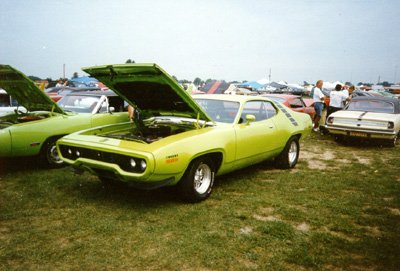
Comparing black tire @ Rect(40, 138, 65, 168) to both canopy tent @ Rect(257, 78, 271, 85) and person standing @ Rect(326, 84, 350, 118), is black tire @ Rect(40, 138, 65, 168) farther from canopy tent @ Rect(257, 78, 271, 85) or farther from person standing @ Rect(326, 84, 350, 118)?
canopy tent @ Rect(257, 78, 271, 85)

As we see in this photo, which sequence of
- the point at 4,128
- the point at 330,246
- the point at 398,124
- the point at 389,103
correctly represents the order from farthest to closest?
the point at 389,103 → the point at 398,124 → the point at 4,128 → the point at 330,246

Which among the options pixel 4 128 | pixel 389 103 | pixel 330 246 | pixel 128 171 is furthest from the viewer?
pixel 389 103

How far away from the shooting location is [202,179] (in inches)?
167

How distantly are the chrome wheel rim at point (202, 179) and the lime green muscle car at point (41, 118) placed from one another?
9.28 feet

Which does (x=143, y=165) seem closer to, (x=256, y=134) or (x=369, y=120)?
(x=256, y=134)

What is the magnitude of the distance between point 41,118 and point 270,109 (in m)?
4.26

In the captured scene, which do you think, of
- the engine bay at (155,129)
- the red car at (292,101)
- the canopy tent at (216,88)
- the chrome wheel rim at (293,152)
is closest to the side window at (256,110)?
the engine bay at (155,129)

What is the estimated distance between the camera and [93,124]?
20.0 ft

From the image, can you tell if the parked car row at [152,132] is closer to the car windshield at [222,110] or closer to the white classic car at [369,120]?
the car windshield at [222,110]

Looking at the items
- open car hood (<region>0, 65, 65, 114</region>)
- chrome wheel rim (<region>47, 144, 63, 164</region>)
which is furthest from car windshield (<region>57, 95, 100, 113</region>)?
chrome wheel rim (<region>47, 144, 63, 164</region>)

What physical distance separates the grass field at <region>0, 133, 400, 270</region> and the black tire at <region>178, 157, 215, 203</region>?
13 cm

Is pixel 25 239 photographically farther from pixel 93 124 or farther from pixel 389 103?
pixel 389 103

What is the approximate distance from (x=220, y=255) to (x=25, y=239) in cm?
196

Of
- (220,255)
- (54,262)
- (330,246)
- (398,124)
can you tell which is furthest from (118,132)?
(398,124)
